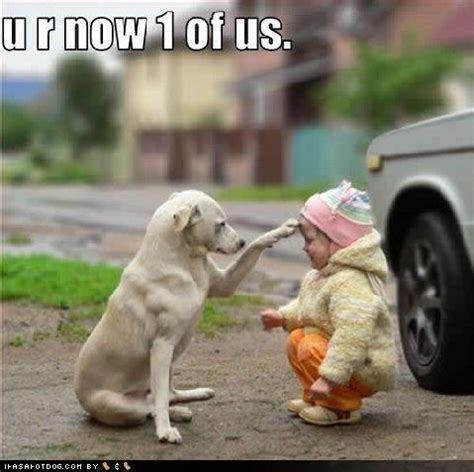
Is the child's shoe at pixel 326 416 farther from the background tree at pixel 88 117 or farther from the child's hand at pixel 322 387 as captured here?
the background tree at pixel 88 117

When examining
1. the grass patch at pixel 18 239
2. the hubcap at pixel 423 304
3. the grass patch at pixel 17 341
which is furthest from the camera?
the grass patch at pixel 18 239

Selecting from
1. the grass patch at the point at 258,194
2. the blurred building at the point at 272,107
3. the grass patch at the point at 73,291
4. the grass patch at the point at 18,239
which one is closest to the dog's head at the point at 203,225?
the grass patch at the point at 73,291

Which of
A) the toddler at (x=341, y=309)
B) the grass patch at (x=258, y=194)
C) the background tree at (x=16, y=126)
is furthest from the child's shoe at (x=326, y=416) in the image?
the grass patch at (x=258, y=194)

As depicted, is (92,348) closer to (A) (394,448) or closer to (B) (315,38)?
(A) (394,448)

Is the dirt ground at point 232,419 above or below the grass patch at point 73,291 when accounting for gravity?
below

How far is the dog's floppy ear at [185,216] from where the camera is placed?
4.67 metres

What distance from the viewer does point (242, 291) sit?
22.8 ft

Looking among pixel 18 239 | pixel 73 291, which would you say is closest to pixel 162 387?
pixel 73 291

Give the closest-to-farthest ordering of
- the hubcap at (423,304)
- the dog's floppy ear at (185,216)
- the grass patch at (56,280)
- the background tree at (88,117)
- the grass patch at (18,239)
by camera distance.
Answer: the dog's floppy ear at (185,216) < the hubcap at (423,304) < the grass patch at (56,280) < the grass patch at (18,239) < the background tree at (88,117)

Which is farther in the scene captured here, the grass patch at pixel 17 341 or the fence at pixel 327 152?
the fence at pixel 327 152

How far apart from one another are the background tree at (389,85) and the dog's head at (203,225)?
37.2 ft

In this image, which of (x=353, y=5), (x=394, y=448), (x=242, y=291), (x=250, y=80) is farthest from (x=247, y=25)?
(x=353, y=5)

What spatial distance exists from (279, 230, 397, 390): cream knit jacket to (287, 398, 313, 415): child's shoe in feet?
0.76

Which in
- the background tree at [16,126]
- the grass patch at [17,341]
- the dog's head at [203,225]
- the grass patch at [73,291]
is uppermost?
the background tree at [16,126]
